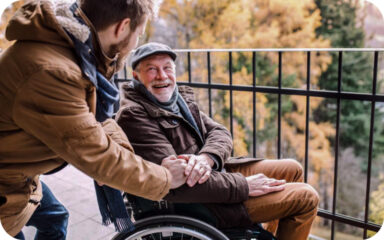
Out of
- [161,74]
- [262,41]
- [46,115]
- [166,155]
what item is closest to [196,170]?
[166,155]

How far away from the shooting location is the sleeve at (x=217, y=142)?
1989 mm

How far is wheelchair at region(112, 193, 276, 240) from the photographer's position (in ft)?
5.19

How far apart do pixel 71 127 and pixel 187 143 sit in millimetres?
963

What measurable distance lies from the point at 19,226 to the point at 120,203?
443mm

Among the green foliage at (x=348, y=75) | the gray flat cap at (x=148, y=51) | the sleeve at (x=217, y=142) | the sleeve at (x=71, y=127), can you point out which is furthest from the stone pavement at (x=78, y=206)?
the green foliage at (x=348, y=75)

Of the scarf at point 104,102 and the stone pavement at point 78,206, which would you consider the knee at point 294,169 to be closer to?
the scarf at point 104,102

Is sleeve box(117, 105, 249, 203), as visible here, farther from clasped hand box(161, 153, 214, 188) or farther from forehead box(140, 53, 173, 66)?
forehead box(140, 53, 173, 66)

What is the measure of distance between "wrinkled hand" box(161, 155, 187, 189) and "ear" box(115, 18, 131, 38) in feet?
2.11

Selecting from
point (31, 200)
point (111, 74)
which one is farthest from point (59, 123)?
point (31, 200)

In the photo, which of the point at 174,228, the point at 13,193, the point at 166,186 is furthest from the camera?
the point at 174,228

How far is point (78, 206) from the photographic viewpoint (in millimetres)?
3072

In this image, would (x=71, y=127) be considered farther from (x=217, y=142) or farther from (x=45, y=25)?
(x=217, y=142)

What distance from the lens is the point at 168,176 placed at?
4.83ft

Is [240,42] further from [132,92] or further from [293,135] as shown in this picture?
[132,92]
